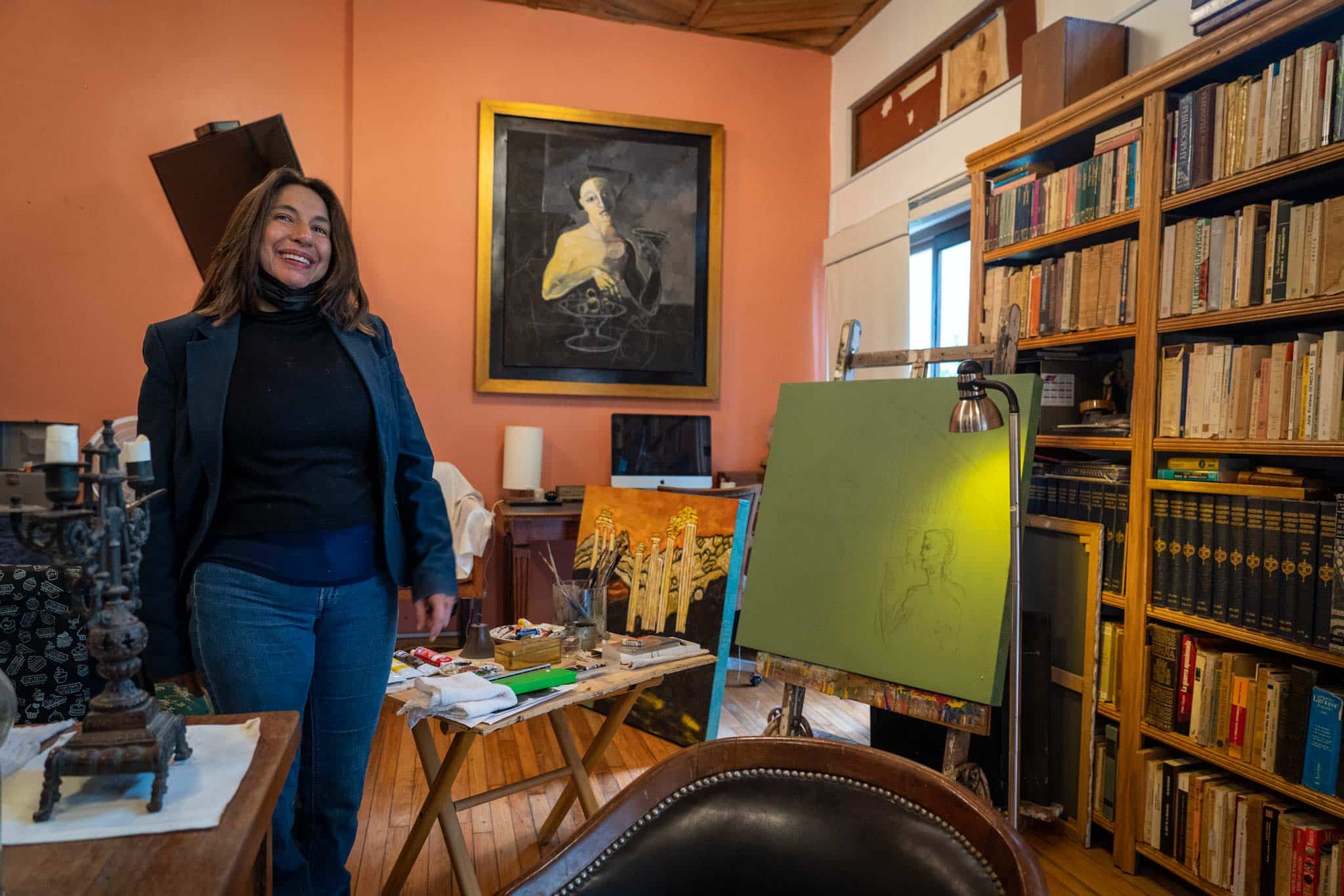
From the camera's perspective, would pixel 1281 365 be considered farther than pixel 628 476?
No

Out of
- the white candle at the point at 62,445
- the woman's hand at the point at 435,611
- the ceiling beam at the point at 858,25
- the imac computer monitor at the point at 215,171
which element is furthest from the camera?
the ceiling beam at the point at 858,25

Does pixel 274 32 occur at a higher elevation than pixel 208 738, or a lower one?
higher

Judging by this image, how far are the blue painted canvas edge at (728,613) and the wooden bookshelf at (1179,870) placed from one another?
129cm

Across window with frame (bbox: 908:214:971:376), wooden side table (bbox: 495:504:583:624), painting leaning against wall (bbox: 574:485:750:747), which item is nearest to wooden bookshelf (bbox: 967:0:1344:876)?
painting leaning against wall (bbox: 574:485:750:747)

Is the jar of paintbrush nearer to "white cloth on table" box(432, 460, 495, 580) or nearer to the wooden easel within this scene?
the wooden easel

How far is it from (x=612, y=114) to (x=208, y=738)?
4.01 metres

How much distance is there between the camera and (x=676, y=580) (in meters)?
3.11

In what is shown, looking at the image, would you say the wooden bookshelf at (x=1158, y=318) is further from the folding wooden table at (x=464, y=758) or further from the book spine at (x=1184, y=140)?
the folding wooden table at (x=464, y=758)

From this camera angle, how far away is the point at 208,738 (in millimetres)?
1006

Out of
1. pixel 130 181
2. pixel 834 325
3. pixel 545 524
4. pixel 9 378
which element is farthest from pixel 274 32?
pixel 834 325

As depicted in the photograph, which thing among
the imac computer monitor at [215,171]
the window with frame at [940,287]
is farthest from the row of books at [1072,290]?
the imac computer monitor at [215,171]

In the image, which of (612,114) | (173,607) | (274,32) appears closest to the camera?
(173,607)

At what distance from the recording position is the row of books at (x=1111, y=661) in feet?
7.85

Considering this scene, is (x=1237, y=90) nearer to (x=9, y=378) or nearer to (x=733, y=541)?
(x=733, y=541)
